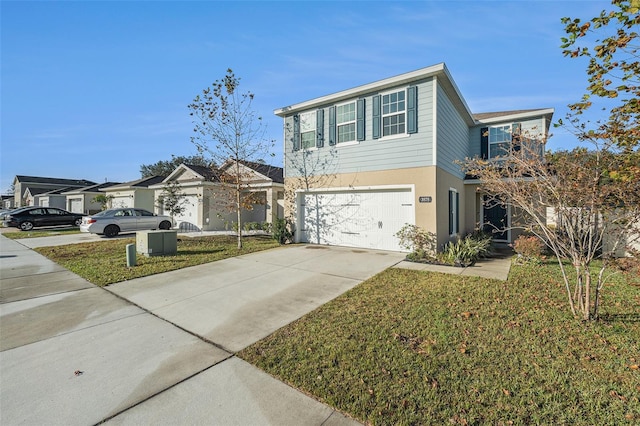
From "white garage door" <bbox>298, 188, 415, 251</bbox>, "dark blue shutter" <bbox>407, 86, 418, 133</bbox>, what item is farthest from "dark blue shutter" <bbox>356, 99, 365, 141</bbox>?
"white garage door" <bbox>298, 188, 415, 251</bbox>

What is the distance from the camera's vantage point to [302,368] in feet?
10.1

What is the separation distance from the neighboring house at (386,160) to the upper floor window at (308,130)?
0.14 feet

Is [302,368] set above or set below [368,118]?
below

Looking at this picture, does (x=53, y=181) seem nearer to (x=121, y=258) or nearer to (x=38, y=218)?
(x=38, y=218)

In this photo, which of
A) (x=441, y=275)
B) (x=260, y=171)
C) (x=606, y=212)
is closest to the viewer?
(x=606, y=212)

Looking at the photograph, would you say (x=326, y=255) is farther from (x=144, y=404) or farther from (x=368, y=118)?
(x=144, y=404)

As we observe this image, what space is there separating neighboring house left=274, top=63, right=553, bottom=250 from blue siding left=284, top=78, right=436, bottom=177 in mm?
33

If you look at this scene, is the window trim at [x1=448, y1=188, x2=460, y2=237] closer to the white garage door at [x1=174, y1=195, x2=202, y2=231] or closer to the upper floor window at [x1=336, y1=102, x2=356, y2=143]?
the upper floor window at [x1=336, y1=102, x2=356, y2=143]

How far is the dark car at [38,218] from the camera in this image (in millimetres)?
18469

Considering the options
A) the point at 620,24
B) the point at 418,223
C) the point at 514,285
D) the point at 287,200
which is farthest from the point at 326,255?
the point at 620,24

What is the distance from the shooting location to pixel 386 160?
9.93m

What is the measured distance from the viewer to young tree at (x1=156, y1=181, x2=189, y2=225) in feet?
59.2

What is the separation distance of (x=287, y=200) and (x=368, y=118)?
4.98 metres

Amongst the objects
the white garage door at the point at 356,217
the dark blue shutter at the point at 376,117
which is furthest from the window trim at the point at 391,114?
the white garage door at the point at 356,217
